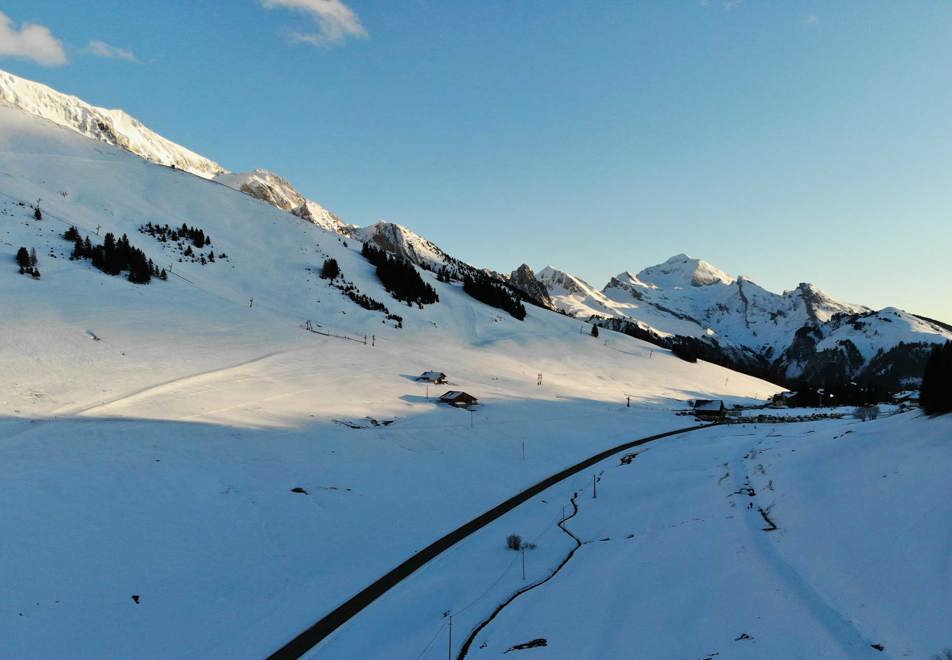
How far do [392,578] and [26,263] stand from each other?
5663 centimetres

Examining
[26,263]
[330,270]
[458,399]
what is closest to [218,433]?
[458,399]

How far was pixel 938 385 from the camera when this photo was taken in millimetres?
18688

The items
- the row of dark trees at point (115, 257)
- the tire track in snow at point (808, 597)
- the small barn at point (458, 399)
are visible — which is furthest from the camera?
the row of dark trees at point (115, 257)

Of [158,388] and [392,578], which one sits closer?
[392,578]

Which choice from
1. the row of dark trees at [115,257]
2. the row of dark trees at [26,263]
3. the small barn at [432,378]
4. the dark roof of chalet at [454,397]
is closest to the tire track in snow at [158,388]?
the small barn at [432,378]

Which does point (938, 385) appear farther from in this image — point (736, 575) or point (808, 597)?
point (808, 597)

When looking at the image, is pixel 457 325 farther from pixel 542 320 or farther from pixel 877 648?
pixel 877 648

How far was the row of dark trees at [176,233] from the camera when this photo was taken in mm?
83062

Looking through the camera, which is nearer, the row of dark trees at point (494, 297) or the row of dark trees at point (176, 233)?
the row of dark trees at point (176, 233)

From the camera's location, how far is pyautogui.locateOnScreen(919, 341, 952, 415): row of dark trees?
18250mm

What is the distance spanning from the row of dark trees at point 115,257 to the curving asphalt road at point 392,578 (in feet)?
183

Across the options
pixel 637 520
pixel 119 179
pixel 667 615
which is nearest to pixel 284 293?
pixel 119 179

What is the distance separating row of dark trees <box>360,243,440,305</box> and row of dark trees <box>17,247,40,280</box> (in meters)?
57.1

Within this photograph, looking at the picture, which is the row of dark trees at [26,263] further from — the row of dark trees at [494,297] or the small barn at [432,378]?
the row of dark trees at [494,297]
